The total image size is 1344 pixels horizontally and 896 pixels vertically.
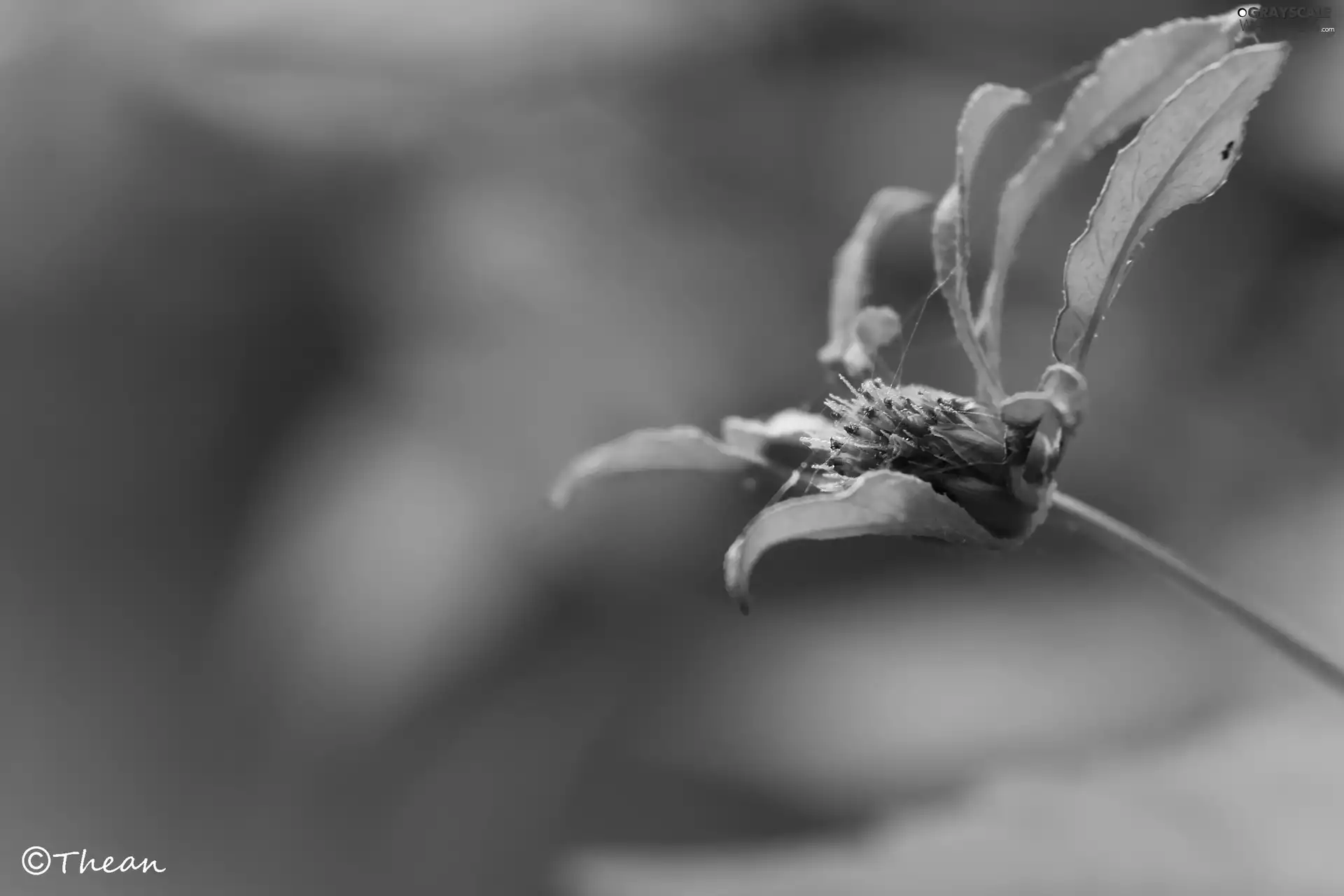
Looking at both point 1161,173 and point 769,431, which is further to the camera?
point 769,431

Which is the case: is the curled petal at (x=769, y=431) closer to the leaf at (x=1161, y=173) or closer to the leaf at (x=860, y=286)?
the leaf at (x=860, y=286)

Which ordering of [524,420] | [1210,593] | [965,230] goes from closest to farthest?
[1210,593]
[965,230]
[524,420]

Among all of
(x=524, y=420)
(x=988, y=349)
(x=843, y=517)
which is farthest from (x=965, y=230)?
(x=524, y=420)

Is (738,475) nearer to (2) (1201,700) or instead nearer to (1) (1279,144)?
(2) (1201,700)

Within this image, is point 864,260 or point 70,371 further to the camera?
point 70,371

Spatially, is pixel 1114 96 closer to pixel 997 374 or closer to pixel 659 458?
pixel 997 374

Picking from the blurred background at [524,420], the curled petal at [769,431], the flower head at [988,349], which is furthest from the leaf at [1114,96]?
the blurred background at [524,420]

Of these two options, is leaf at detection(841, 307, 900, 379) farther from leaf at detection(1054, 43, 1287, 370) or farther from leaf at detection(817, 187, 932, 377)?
leaf at detection(1054, 43, 1287, 370)

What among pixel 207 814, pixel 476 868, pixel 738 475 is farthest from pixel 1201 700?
pixel 207 814
